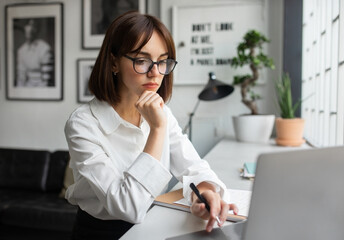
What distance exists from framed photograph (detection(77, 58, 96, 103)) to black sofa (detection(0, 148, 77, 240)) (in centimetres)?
A: 57

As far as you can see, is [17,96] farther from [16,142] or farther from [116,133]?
[116,133]

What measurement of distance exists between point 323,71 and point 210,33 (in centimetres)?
111

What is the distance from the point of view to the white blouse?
84cm

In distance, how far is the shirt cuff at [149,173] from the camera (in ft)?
2.77

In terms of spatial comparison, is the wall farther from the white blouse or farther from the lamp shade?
the white blouse

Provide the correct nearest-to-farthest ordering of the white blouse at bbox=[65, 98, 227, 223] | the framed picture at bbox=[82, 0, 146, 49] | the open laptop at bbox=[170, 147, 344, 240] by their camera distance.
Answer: the open laptop at bbox=[170, 147, 344, 240]
the white blouse at bbox=[65, 98, 227, 223]
the framed picture at bbox=[82, 0, 146, 49]

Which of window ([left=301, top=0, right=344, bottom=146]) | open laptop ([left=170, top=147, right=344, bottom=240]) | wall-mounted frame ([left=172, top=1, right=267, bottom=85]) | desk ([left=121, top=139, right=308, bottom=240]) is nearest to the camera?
open laptop ([left=170, top=147, right=344, bottom=240])

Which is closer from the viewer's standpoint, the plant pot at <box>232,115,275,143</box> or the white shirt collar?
the white shirt collar

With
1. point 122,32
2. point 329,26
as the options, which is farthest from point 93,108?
point 329,26

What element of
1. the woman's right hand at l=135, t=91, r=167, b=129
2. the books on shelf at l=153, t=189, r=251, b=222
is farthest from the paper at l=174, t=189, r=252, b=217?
the woman's right hand at l=135, t=91, r=167, b=129

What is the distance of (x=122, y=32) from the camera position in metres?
1.01

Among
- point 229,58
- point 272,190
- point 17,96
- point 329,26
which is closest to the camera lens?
point 272,190

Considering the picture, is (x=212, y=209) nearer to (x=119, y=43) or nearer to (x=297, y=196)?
(x=297, y=196)

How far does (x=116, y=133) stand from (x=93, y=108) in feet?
0.37
